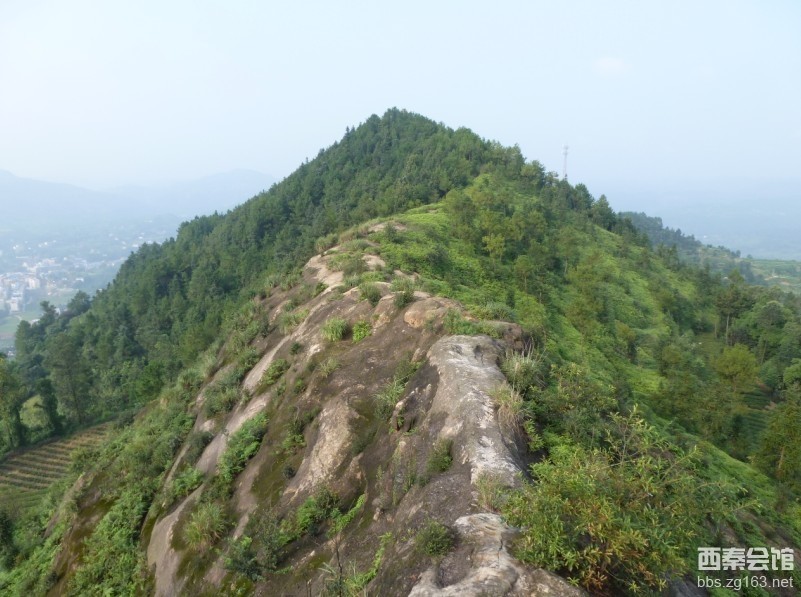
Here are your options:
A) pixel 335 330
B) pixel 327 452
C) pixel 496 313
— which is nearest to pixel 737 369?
pixel 496 313

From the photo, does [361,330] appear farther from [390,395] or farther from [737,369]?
[737,369]

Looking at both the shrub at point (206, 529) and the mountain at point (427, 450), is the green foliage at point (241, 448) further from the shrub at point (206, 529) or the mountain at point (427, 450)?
the shrub at point (206, 529)

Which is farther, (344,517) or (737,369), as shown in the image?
(737,369)

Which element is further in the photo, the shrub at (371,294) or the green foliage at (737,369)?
the green foliage at (737,369)

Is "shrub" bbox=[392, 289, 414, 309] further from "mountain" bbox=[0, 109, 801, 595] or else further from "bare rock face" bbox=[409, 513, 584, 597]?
"bare rock face" bbox=[409, 513, 584, 597]

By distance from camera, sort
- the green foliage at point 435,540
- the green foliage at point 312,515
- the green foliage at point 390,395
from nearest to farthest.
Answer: the green foliage at point 435,540 → the green foliage at point 312,515 → the green foliage at point 390,395

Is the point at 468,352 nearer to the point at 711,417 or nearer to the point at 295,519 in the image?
the point at 295,519

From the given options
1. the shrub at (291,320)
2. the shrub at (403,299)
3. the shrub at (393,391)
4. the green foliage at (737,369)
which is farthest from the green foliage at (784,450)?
the shrub at (291,320)
